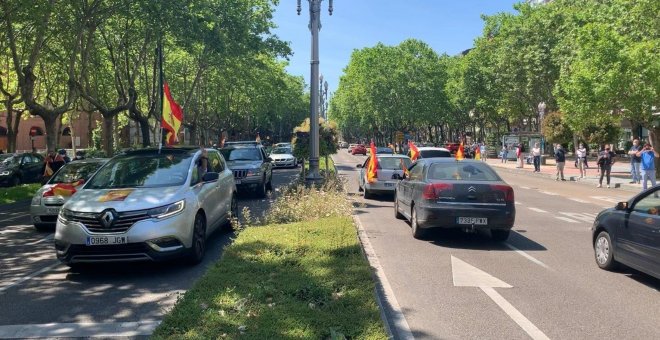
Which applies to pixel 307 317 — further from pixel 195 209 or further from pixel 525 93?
pixel 525 93

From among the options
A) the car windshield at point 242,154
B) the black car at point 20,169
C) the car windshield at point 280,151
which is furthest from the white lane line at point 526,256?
the car windshield at point 280,151

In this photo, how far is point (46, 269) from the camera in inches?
309

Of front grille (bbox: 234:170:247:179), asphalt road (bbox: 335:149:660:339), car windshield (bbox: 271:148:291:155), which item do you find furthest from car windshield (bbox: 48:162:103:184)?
car windshield (bbox: 271:148:291:155)

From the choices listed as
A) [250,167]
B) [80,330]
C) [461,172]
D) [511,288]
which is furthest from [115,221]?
[250,167]

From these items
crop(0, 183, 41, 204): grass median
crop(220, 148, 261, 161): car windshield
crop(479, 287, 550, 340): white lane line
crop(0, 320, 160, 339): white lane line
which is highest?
crop(220, 148, 261, 161): car windshield

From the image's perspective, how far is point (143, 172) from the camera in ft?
27.5

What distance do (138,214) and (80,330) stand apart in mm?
2016

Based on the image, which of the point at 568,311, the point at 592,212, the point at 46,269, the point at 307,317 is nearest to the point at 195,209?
the point at 46,269

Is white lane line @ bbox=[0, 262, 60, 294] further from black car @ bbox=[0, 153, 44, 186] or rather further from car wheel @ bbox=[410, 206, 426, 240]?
black car @ bbox=[0, 153, 44, 186]

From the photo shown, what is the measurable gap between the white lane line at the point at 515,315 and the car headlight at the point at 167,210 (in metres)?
4.04

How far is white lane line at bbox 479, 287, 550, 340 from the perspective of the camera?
5008 mm

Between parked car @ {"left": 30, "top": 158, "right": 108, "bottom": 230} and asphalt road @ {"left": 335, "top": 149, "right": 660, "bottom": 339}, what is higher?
parked car @ {"left": 30, "top": 158, "right": 108, "bottom": 230}

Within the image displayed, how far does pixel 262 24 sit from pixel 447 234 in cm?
2210

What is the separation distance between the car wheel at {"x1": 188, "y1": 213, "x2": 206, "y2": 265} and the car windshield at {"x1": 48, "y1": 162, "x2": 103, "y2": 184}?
5.45m
